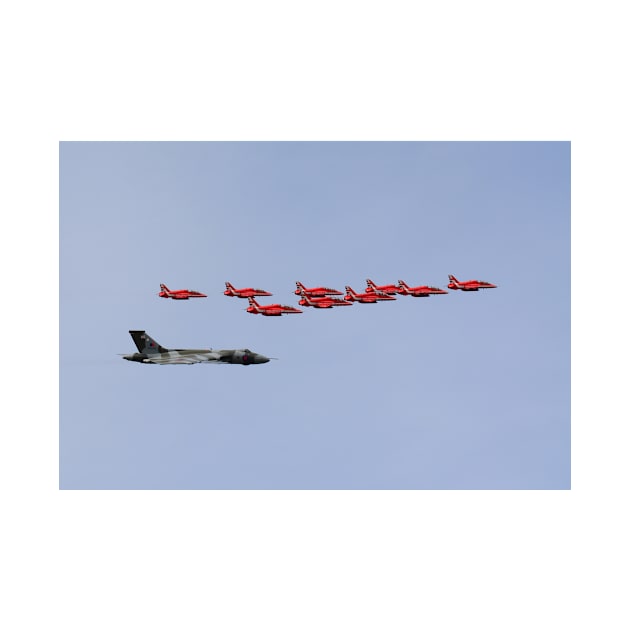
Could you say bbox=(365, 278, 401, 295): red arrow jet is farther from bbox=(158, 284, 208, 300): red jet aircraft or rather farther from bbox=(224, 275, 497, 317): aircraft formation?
bbox=(158, 284, 208, 300): red jet aircraft

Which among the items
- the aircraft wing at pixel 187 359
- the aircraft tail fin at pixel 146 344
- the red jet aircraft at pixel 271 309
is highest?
the red jet aircraft at pixel 271 309

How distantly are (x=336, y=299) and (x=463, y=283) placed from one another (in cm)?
1023

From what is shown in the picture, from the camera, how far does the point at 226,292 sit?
269 feet

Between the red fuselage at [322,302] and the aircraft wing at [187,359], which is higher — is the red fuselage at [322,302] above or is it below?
above

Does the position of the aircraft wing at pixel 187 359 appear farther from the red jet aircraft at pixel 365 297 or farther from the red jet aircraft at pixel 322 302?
the red jet aircraft at pixel 365 297

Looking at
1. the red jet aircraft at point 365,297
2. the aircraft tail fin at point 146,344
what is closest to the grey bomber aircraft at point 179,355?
the aircraft tail fin at point 146,344

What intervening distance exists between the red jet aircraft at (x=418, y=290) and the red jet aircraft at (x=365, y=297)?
3.85ft

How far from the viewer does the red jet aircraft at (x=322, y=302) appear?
80.4m

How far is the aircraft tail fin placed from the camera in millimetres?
81250

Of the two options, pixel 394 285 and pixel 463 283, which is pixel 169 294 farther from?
pixel 463 283

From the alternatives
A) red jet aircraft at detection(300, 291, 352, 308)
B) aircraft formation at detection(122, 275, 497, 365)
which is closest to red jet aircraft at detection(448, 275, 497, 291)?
aircraft formation at detection(122, 275, 497, 365)

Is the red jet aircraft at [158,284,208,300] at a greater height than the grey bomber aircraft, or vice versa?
the red jet aircraft at [158,284,208,300]

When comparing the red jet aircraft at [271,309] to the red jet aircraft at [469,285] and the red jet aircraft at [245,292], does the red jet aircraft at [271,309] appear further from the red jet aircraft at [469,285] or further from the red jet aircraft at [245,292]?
the red jet aircraft at [469,285]

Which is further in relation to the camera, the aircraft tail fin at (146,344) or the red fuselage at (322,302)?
the aircraft tail fin at (146,344)
